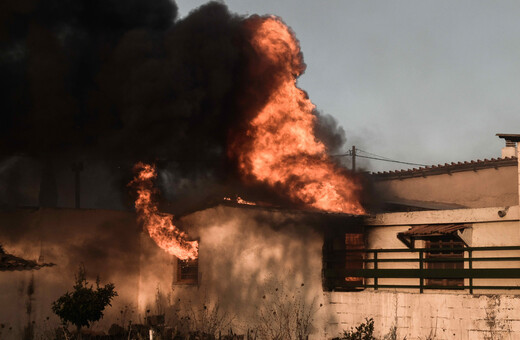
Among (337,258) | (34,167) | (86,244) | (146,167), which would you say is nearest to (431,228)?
(337,258)

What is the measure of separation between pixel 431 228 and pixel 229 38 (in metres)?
9.09

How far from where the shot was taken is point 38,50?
70.3 ft

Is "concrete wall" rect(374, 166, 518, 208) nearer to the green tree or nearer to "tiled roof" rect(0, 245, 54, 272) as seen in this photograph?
the green tree

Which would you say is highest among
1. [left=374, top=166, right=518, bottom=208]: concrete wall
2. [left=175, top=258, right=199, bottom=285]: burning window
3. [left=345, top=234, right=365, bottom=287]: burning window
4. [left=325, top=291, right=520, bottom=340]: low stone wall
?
[left=374, top=166, right=518, bottom=208]: concrete wall

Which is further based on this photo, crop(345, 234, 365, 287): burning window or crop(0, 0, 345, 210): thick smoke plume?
crop(0, 0, 345, 210): thick smoke plume

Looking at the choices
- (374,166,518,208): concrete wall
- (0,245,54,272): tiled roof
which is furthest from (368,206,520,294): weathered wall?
(0,245,54,272): tiled roof

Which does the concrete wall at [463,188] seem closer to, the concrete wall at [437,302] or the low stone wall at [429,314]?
the concrete wall at [437,302]

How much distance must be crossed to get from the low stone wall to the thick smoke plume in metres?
7.12

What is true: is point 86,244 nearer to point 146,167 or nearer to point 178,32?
point 146,167

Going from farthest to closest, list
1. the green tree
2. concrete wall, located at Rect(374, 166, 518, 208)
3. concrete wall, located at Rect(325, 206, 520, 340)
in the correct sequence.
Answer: concrete wall, located at Rect(374, 166, 518, 208) → the green tree → concrete wall, located at Rect(325, 206, 520, 340)

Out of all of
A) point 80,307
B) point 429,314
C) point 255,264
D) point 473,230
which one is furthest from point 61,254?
point 473,230

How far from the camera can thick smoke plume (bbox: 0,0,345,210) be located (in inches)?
845

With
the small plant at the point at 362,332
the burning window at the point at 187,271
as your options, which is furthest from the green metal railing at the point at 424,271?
the burning window at the point at 187,271

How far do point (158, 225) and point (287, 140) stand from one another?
5037mm
